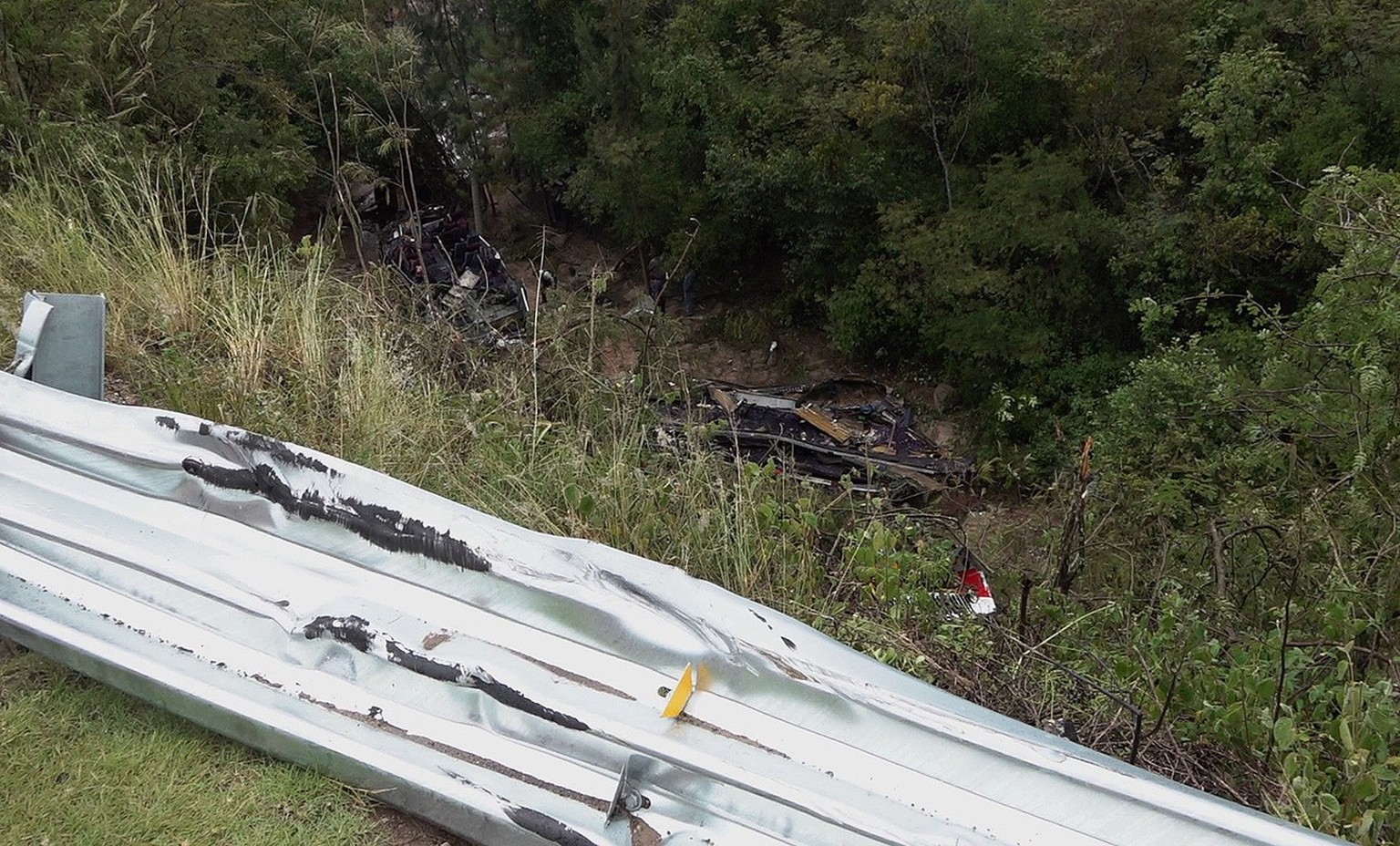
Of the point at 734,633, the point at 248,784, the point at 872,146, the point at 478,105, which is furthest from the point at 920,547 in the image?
the point at 478,105

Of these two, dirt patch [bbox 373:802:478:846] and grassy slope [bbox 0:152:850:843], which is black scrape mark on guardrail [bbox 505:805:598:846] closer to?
dirt patch [bbox 373:802:478:846]

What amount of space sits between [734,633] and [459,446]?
1431 mm

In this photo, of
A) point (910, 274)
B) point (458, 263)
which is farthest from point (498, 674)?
point (910, 274)

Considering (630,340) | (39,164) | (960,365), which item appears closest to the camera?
(39,164)

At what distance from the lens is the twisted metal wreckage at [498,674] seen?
1.48 metres

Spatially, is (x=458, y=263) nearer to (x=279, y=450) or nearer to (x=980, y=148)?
(x=980, y=148)

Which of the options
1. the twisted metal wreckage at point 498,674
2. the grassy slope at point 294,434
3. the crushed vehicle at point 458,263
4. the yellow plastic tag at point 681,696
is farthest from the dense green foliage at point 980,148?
the yellow plastic tag at point 681,696

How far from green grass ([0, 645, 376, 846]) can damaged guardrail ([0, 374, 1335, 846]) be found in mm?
55

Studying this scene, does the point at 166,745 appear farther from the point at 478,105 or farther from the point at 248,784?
the point at 478,105

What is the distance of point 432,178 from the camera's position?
20.5m

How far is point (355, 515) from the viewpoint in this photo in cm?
202

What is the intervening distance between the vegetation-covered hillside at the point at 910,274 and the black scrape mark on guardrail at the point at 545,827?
798mm

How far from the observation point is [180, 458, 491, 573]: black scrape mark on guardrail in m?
1.92

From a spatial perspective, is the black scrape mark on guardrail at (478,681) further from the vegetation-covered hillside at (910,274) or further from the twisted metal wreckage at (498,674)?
the vegetation-covered hillside at (910,274)
